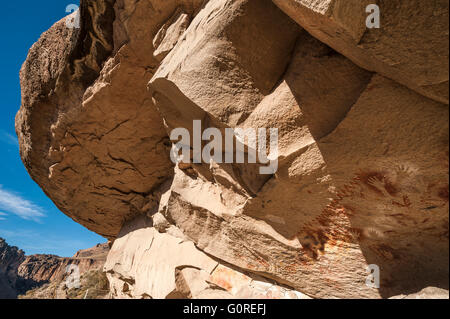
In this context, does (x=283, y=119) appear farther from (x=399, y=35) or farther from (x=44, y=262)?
(x=44, y=262)

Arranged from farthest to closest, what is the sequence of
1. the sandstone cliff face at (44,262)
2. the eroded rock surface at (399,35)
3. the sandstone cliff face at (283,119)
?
the sandstone cliff face at (44,262) < the sandstone cliff face at (283,119) < the eroded rock surface at (399,35)

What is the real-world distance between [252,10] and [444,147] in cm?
142

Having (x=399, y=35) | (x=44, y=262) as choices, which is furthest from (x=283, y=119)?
(x=44, y=262)

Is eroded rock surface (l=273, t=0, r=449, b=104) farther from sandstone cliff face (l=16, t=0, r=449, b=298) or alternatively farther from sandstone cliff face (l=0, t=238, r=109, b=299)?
sandstone cliff face (l=0, t=238, r=109, b=299)

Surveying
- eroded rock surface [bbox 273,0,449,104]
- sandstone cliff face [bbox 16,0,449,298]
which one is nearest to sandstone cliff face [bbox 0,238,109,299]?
sandstone cliff face [bbox 16,0,449,298]

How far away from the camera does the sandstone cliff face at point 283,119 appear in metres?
1.25

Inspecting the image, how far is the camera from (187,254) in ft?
9.86

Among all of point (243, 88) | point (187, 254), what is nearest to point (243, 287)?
point (187, 254)

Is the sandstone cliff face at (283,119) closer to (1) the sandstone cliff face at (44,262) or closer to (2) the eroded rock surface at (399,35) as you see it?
(2) the eroded rock surface at (399,35)

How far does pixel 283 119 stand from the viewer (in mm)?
1698

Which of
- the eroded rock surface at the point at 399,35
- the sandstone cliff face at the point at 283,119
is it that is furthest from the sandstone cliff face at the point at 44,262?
the eroded rock surface at the point at 399,35

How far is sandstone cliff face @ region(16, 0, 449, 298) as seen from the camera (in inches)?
49.4

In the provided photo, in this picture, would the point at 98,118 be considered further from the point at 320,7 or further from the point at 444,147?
the point at 444,147

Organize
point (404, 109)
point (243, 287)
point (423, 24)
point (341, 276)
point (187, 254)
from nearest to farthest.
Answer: point (423, 24)
point (404, 109)
point (341, 276)
point (243, 287)
point (187, 254)
